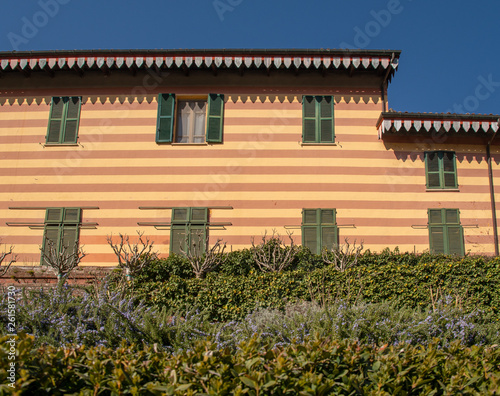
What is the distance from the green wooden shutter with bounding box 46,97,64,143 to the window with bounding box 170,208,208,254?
5.26 m

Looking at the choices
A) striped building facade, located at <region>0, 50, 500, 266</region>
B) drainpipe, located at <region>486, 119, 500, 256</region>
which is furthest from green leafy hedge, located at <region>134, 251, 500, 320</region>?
drainpipe, located at <region>486, 119, 500, 256</region>

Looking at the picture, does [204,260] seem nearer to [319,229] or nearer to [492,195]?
[319,229]

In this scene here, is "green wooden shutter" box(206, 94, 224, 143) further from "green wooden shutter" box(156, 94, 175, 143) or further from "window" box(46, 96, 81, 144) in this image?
"window" box(46, 96, 81, 144)

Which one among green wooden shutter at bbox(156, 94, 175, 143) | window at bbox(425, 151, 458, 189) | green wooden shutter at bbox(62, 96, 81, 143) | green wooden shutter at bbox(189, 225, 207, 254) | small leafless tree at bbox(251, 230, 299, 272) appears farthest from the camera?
green wooden shutter at bbox(62, 96, 81, 143)

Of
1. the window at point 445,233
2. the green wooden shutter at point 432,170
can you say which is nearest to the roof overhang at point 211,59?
the green wooden shutter at point 432,170

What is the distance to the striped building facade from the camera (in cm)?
1488

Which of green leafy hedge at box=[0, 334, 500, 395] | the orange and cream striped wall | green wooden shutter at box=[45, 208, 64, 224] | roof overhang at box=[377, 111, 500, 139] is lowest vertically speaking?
green leafy hedge at box=[0, 334, 500, 395]

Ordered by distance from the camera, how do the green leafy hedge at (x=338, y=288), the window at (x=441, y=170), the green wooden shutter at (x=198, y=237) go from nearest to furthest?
the green leafy hedge at (x=338, y=288) < the green wooden shutter at (x=198, y=237) < the window at (x=441, y=170)

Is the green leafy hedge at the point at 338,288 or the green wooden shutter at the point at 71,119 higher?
the green wooden shutter at the point at 71,119

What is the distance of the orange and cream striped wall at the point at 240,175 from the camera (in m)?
14.9

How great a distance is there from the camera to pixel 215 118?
1567 centimetres

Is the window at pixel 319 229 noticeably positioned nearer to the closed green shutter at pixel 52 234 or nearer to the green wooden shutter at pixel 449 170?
the green wooden shutter at pixel 449 170

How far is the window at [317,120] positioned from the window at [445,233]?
4.45 m

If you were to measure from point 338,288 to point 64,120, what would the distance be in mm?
11596
